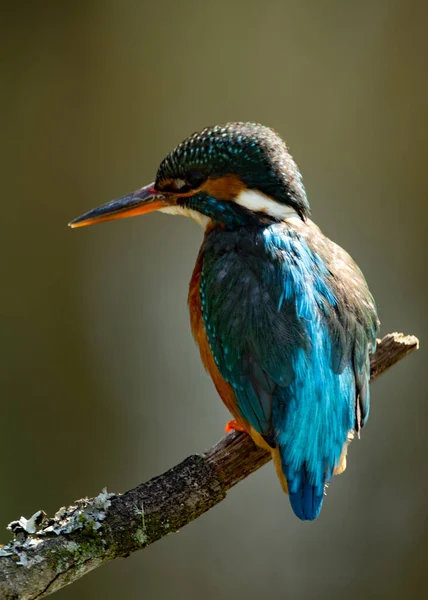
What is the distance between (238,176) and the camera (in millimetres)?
1990

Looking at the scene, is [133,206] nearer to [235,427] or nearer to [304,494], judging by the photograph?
[235,427]

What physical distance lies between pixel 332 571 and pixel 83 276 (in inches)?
61.4

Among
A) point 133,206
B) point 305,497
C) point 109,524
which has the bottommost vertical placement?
point 305,497

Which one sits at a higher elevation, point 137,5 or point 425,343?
point 137,5

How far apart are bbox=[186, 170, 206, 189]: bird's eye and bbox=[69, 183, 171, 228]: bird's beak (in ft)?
0.31

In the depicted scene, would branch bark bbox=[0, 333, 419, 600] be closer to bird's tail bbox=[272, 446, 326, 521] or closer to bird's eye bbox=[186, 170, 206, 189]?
bird's tail bbox=[272, 446, 326, 521]

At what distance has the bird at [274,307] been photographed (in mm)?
1768

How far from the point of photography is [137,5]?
3295 millimetres

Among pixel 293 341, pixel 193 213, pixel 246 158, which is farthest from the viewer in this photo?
pixel 193 213

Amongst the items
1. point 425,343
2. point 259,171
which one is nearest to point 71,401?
point 425,343

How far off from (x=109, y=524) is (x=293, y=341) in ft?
1.75

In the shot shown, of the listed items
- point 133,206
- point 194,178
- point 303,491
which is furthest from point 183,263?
point 303,491

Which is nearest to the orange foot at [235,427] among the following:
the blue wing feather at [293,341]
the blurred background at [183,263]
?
the blue wing feather at [293,341]

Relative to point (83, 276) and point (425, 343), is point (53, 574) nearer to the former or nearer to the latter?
point (83, 276)
